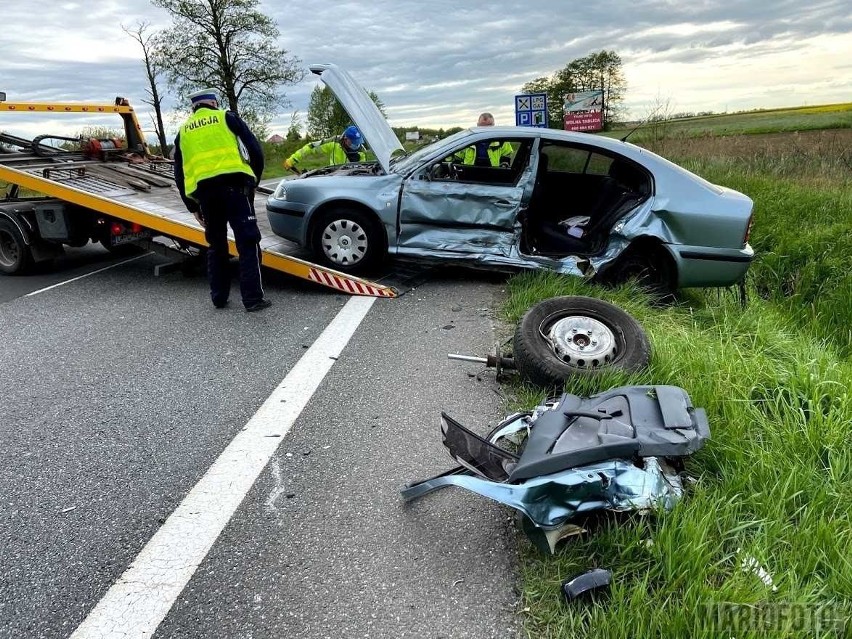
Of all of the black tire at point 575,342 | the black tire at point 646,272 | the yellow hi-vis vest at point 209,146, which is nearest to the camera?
the black tire at point 575,342

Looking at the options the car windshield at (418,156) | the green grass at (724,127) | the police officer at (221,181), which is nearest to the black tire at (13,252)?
the police officer at (221,181)

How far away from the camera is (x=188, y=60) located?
30188 millimetres

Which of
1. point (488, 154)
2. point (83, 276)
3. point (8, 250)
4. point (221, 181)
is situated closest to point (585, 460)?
point (221, 181)

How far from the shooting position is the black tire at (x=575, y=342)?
3621mm

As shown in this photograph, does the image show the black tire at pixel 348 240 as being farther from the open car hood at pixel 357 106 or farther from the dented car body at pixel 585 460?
the dented car body at pixel 585 460

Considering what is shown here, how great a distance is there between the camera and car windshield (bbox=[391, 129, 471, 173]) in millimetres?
6191

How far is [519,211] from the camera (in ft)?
19.7

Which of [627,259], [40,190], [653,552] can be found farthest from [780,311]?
[40,190]

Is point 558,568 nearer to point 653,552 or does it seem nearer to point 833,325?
point 653,552

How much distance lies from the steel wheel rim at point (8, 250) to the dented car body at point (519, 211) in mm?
3425

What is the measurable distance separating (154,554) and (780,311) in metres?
6.38

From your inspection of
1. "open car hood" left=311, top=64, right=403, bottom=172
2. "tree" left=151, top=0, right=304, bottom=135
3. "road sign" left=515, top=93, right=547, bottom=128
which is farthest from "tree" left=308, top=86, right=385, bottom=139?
"open car hood" left=311, top=64, right=403, bottom=172

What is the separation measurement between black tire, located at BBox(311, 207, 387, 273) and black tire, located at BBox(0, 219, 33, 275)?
366cm

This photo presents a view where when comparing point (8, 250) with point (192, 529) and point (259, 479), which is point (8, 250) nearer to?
point (259, 479)
